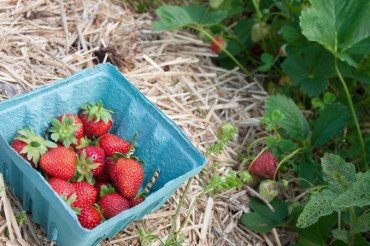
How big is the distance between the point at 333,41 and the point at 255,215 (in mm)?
598

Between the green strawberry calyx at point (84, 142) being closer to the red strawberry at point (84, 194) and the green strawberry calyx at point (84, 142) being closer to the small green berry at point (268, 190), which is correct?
the red strawberry at point (84, 194)

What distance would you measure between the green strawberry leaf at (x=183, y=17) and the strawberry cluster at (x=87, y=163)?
520 millimetres

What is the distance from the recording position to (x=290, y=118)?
71.5 inches

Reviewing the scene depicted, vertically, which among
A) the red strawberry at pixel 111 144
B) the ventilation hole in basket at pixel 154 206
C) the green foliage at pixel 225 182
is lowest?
the green foliage at pixel 225 182

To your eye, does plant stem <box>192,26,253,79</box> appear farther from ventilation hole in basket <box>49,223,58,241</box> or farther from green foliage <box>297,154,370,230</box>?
ventilation hole in basket <box>49,223,58,241</box>

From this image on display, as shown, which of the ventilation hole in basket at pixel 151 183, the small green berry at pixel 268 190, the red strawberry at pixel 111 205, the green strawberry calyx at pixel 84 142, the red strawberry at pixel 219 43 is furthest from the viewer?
the red strawberry at pixel 219 43

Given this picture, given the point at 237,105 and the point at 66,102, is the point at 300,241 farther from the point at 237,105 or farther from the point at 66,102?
the point at 66,102

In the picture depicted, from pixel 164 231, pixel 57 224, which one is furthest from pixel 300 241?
pixel 57 224

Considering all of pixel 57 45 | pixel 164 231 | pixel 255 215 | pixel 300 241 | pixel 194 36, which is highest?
pixel 57 45

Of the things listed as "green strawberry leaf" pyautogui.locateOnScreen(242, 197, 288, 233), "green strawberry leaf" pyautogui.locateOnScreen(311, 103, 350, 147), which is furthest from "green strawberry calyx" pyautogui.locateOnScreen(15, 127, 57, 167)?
"green strawberry leaf" pyautogui.locateOnScreen(311, 103, 350, 147)

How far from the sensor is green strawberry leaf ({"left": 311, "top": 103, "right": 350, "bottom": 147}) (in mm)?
1808

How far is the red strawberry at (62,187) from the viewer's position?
127 cm

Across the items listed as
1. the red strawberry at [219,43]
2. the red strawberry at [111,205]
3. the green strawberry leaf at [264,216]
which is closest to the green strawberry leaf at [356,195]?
the green strawberry leaf at [264,216]

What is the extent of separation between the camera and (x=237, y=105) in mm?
1939
